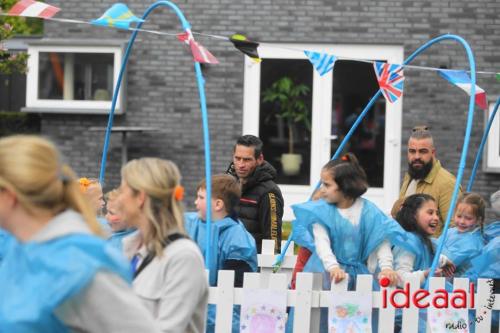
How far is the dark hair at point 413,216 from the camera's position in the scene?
18.3 ft

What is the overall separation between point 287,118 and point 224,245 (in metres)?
8.07

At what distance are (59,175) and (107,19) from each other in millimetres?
3706

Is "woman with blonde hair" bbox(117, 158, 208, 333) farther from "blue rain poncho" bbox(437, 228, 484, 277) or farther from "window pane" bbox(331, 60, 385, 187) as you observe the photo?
"window pane" bbox(331, 60, 385, 187)

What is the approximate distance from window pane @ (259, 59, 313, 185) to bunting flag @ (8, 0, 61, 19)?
6.92 meters

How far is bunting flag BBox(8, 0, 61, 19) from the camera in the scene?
20.6ft

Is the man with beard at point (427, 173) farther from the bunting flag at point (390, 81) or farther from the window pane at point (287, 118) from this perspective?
the window pane at point (287, 118)

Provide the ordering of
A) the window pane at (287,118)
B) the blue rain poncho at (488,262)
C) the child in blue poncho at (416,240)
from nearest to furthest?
1. the child in blue poncho at (416,240)
2. the blue rain poncho at (488,262)
3. the window pane at (287,118)

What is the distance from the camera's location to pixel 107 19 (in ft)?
20.1

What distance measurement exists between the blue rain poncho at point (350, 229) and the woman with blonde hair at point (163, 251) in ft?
6.18

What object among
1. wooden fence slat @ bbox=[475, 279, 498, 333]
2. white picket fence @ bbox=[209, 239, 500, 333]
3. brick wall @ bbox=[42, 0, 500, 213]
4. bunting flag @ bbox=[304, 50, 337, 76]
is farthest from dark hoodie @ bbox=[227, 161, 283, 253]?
brick wall @ bbox=[42, 0, 500, 213]

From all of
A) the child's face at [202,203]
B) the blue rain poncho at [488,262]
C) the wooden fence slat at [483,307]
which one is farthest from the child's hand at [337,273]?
the blue rain poncho at [488,262]

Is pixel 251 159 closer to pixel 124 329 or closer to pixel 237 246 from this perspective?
pixel 237 246

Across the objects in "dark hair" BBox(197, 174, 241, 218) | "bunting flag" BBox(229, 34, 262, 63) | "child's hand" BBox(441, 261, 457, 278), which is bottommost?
"child's hand" BBox(441, 261, 457, 278)

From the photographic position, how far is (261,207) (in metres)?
6.59
